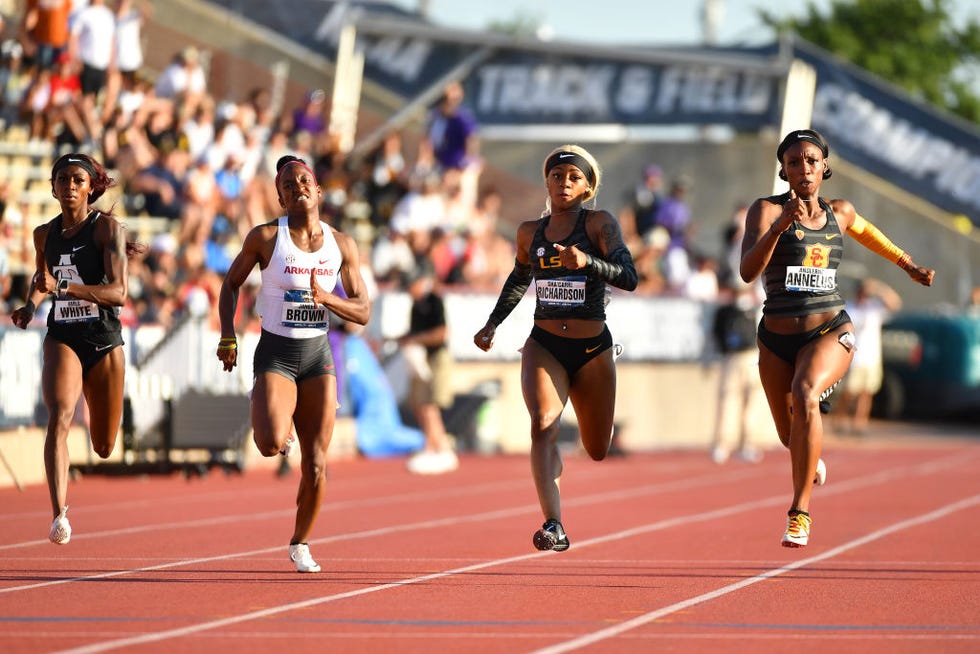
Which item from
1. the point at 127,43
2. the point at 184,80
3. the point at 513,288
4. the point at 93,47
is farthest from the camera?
the point at 184,80

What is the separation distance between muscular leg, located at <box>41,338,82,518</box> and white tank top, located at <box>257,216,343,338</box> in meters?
1.55

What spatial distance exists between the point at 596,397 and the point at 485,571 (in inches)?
47.1

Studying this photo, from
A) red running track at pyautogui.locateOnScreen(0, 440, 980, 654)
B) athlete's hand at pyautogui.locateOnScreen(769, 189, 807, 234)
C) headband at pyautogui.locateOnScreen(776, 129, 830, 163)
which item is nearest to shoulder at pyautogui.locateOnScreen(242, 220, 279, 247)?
red running track at pyautogui.locateOnScreen(0, 440, 980, 654)

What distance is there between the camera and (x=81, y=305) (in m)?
10.8

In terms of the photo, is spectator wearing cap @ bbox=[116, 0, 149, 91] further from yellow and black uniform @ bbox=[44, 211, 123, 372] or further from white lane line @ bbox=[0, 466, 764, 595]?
yellow and black uniform @ bbox=[44, 211, 123, 372]

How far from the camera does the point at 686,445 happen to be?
86.8ft

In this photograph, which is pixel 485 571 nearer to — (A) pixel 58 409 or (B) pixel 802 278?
(B) pixel 802 278

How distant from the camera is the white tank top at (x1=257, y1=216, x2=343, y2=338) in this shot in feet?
32.1

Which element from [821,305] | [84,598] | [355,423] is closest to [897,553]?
[821,305]

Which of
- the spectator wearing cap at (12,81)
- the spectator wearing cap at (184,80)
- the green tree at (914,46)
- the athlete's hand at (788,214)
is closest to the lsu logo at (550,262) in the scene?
the athlete's hand at (788,214)

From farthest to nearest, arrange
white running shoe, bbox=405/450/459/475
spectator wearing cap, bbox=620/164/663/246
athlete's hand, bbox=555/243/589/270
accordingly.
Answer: spectator wearing cap, bbox=620/164/663/246, white running shoe, bbox=405/450/459/475, athlete's hand, bbox=555/243/589/270

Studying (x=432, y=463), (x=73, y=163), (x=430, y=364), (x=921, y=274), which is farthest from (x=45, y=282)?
(x=430, y=364)

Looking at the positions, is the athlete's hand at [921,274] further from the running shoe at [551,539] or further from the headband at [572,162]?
the running shoe at [551,539]

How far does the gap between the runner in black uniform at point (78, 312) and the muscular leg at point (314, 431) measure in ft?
5.03
